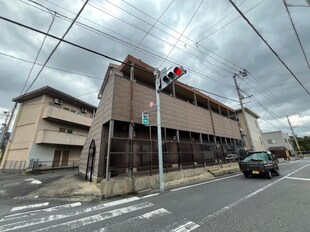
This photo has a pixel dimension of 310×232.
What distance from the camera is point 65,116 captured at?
64.6 feet

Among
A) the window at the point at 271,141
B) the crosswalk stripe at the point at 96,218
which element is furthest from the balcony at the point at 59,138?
the window at the point at 271,141

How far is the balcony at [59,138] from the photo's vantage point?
17.2m

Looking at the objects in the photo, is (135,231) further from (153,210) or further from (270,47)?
(270,47)

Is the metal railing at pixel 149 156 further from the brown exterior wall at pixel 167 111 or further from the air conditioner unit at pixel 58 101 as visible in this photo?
the air conditioner unit at pixel 58 101

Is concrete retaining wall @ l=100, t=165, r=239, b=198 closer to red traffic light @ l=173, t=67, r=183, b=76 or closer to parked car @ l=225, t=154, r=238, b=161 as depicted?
red traffic light @ l=173, t=67, r=183, b=76

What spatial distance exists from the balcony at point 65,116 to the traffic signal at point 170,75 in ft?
53.8

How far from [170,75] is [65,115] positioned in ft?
58.1

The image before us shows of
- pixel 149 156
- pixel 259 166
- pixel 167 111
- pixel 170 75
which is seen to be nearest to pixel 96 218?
pixel 149 156

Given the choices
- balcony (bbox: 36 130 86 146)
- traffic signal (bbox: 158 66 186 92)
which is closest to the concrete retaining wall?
traffic signal (bbox: 158 66 186 92)

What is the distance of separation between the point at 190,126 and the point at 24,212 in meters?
11.7

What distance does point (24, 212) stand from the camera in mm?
4758

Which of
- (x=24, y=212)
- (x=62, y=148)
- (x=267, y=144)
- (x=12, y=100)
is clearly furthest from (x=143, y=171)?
(x=267, y=144)

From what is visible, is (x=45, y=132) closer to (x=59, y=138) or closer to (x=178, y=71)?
(x=59, y=138)

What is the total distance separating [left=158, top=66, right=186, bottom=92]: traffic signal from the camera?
22.4ft
